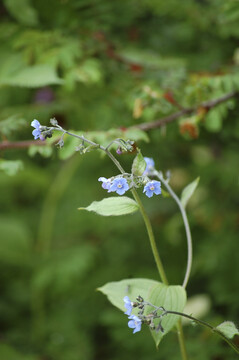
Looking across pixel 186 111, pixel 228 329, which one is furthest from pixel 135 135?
pixel 228 329

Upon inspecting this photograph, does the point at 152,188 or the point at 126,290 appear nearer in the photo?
the point at 152,188

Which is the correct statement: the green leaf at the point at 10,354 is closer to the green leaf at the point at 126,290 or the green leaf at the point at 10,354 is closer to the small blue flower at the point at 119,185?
the green leaf at the point at 126,290

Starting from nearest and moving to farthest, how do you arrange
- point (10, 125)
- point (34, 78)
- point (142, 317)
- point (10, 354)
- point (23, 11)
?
point (142, 317), point (10, 125), point (34, 78), point (23, 11), point (10, 354)

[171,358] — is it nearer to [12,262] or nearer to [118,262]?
[118,262]

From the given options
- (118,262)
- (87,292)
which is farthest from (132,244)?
(87,292)

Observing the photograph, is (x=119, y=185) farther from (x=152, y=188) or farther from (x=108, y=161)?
(x=108, y=161)
